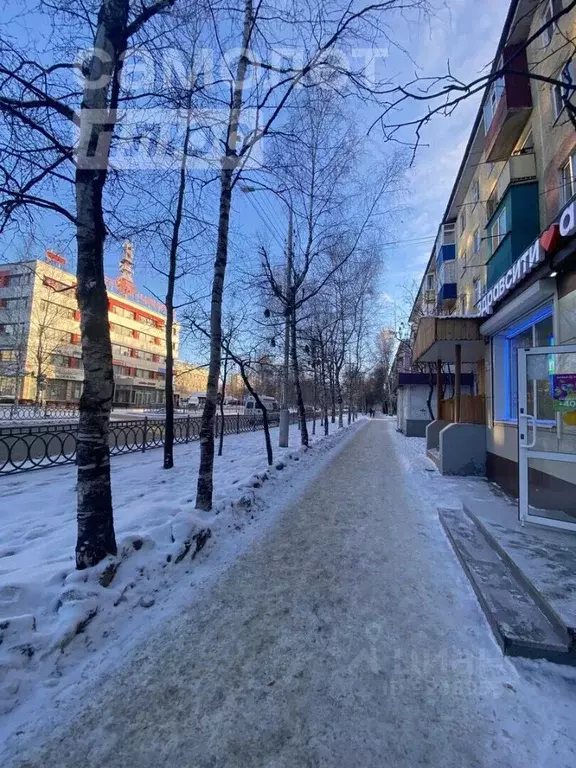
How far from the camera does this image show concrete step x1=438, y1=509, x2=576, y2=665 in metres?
2.43

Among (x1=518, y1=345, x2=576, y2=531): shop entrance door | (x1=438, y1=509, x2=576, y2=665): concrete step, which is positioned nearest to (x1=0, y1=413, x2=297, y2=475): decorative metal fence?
(x1=438, y1=509, x2=576, y2=665): concrete step

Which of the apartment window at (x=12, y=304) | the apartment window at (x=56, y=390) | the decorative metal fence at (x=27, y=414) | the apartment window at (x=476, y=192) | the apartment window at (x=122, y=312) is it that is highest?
the apartment window at (x=122, y=312)

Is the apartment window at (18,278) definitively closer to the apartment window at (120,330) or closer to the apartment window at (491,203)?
the apartment window at (491,203)

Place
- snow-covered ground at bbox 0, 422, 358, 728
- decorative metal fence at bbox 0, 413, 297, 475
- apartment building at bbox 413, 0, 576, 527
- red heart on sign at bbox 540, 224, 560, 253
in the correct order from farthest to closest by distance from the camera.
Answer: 1. decorative metal fence at bbox 0, 413, 297, 475
2. red heart on sign at bbox 540, 224, 560, 253
3. apartment building at bbox 413, 0, 576, 527
4. snow-covered ground at bbox 0, 422, 358, 728

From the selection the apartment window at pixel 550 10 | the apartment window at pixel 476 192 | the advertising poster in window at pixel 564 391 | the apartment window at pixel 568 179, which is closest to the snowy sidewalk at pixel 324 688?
the advertising poster in window at pixel 564 391

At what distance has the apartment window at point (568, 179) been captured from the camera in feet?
19.6

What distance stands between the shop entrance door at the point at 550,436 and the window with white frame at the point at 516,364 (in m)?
0.03

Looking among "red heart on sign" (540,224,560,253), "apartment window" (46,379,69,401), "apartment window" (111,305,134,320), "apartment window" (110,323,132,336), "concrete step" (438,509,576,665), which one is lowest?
"concrete step" (438,509,576,665)

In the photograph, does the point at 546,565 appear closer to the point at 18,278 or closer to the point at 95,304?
the point at 95,304

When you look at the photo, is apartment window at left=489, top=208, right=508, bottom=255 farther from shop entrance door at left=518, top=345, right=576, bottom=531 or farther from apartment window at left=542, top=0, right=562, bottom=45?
shop entrance door at left=518, top=345, right=576, bottom=531

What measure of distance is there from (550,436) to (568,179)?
439 centimetres

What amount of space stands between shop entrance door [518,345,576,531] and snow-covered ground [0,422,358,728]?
140 inches

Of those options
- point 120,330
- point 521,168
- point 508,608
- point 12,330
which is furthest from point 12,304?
point 508,608

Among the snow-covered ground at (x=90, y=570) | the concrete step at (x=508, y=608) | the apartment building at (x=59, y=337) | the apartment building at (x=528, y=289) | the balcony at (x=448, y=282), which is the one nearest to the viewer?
the snow-covered ground at (x=90, y=570)
